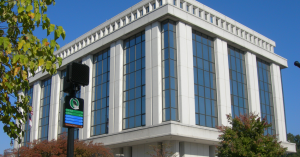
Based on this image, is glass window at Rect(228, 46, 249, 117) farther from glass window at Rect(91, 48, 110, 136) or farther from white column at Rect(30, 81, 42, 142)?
white column at Rect(30, 81, 42, 142)

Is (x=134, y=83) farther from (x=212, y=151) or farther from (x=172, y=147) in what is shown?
(x=212, y=151)

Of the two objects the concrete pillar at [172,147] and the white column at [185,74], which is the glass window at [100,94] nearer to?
the concrete pillar at [172,147]

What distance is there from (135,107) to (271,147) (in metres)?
19.0

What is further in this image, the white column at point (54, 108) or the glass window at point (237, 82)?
the white column at point (54, 108)

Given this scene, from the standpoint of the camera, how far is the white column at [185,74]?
39.5 m

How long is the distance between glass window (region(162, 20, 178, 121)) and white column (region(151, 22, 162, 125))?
0.49 metres

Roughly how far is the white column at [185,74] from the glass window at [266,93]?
16.4m

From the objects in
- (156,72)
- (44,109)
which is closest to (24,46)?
(156,72)

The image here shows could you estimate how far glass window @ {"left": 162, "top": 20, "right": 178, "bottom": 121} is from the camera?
129 feet

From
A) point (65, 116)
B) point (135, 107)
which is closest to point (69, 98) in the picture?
point (65, 116)

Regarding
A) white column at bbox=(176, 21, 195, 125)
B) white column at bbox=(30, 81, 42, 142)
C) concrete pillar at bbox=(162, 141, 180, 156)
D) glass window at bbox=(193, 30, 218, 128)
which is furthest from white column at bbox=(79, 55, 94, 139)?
glass window at bbox=(193, 30, 218, 128)

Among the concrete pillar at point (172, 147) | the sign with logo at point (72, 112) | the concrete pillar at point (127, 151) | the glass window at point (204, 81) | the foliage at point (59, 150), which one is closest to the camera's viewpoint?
the sign with logo at point (72, 112)

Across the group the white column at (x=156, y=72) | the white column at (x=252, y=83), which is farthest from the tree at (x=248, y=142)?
the white column at (x=252, y=83)

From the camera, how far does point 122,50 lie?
47188 mm
